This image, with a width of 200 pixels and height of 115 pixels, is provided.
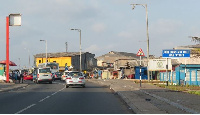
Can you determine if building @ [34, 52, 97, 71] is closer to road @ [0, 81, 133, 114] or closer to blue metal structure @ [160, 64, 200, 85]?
blue metal structure @ [160, 64, 200, 85]

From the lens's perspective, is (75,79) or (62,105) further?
(75,79)

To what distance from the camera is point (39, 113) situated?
1448 cm

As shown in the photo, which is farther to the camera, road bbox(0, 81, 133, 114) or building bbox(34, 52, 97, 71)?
building bbox(34, 52, 97, 71)

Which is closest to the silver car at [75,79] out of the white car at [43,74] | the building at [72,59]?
the white car at [43,74]

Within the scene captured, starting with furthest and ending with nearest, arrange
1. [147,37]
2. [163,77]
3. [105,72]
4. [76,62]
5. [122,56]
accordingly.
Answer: [122,56] → [76,62] → [105,72] → [163,77] → [147,37]

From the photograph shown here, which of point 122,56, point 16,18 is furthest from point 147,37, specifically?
point 122,56

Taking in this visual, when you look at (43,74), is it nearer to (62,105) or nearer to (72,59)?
(62,105)

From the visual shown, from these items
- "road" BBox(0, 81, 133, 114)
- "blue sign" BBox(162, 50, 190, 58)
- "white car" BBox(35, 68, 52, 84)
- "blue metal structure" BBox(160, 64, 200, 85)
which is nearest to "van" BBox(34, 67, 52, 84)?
"white car" BBox(35, 68, 52, 84)

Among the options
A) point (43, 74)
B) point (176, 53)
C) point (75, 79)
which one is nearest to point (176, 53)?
point (176, 53)

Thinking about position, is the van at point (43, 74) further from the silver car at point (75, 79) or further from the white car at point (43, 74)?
the silver car at point (75, 79)

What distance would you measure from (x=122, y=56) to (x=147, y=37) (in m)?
84.4

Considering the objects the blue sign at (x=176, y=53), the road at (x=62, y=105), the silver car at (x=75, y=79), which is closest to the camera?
the road at (x=62, y=105)

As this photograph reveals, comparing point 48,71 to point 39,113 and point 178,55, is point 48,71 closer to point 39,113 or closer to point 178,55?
point 178,55

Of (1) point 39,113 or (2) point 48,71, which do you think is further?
(2) point 48,71
